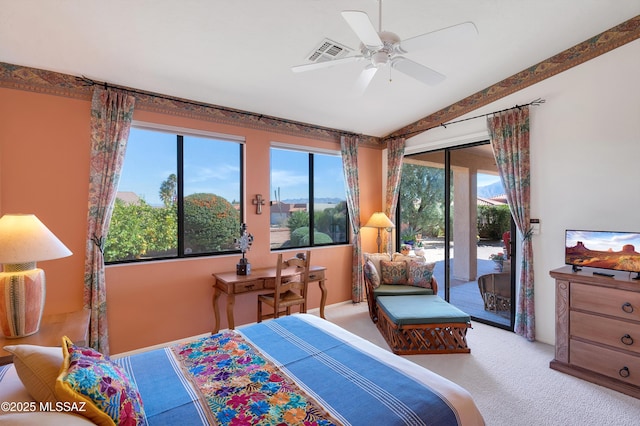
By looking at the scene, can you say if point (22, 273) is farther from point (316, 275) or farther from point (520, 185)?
point (520, 185)

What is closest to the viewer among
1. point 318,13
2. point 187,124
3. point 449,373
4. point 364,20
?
point 364,20

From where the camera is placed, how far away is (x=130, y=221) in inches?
126

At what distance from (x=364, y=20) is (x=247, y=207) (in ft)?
8.75

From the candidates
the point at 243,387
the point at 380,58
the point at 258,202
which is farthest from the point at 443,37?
the point at 258,202

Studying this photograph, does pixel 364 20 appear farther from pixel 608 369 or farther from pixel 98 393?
pixel 608 369

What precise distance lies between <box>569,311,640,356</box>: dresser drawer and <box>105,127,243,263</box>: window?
361 centimetres

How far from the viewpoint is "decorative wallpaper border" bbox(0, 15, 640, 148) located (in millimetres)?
2676

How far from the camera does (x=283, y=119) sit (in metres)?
4.12

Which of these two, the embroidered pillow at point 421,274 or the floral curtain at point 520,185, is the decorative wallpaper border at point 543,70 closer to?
the floral curtain at point 520,185

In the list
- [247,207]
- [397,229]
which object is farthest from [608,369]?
[247,207]

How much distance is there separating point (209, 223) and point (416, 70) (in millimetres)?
2762

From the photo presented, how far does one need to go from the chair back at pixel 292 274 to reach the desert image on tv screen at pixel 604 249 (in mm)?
2668

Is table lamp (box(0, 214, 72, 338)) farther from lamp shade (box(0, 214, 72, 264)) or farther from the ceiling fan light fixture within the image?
the ceiling fan light fixture

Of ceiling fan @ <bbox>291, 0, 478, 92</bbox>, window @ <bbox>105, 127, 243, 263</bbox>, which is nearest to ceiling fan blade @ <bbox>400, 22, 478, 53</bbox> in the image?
ceiling fan @ <bbox>291, 0, 478, 92</bbox>
